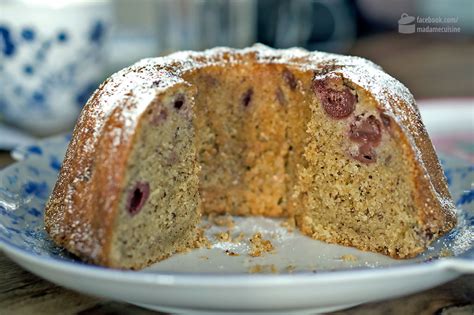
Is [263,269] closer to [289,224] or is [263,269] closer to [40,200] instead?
[289,224]

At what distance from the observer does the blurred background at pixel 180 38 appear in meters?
2.77

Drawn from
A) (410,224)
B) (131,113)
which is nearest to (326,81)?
(410,224)

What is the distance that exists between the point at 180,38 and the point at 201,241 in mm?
2718

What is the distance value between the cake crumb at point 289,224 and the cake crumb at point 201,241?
0.90ft

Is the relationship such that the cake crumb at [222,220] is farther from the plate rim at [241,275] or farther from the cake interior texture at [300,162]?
the plate rim at [241,275]

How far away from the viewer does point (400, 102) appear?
68.6 inches

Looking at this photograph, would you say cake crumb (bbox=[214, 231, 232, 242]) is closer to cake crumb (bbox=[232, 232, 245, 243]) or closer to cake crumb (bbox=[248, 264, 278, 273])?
cake crumb (bbox=[232, 232, 245, 243])

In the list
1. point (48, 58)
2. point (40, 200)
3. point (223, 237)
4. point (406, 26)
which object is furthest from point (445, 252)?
point (48, 58)

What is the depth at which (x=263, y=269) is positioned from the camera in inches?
64.2

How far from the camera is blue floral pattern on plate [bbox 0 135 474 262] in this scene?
1608 mm

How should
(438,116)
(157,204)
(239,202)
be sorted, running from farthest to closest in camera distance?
(438,116), (239,202), (157,204)

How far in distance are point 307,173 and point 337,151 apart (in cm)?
15

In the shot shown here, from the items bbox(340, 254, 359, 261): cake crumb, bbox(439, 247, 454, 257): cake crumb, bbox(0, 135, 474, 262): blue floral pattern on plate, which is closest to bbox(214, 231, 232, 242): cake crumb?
bbox(340, 254, 359, 261): cake crumb

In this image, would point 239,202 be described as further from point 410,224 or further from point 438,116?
point 438,116
